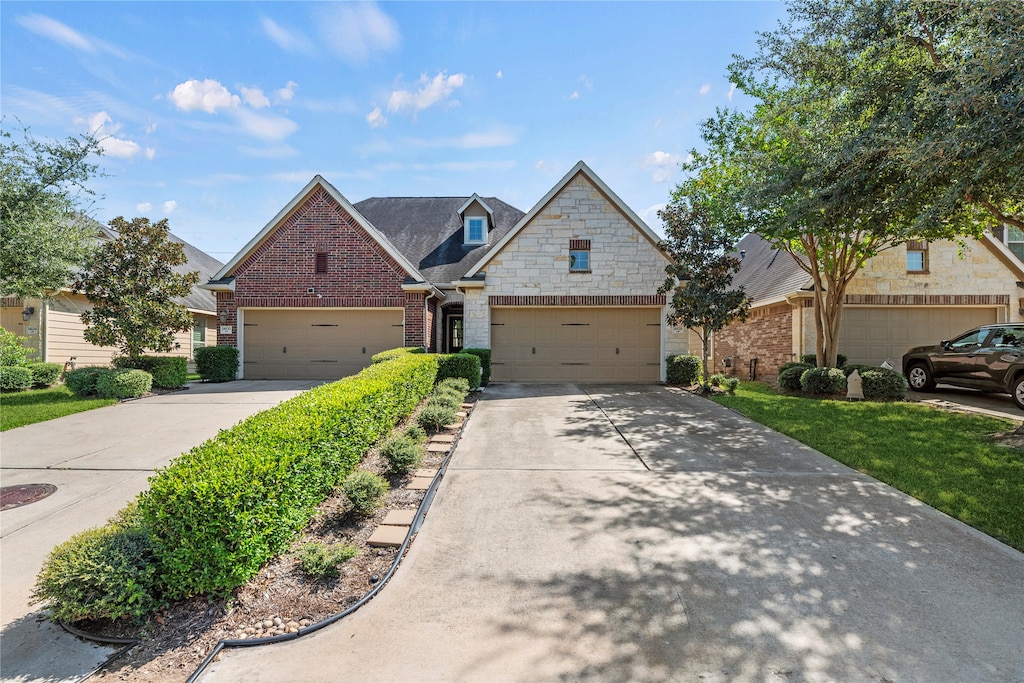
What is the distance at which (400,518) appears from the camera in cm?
447

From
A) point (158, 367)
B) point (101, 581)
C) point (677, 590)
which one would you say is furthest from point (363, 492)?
point (158, 367)

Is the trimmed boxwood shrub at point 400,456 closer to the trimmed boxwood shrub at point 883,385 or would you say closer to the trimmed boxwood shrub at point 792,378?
the trimmed boxwood shrub at point 883,385

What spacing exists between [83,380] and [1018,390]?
20752mm

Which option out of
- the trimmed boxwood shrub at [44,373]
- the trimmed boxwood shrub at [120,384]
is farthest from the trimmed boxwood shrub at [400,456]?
the trimmed boxwood shrub at [44,373]

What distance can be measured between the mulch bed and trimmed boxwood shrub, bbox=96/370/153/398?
10.6 m

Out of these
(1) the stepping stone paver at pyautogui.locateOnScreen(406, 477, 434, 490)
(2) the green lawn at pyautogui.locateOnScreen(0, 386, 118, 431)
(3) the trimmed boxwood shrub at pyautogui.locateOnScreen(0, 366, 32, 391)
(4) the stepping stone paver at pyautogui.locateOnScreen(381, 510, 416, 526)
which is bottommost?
(4) the stepping stone paver at pyautogui.locateOnScreen(381, 510, 416, 526)

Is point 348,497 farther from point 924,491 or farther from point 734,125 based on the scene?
point 734,125

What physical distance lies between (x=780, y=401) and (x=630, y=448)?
20.2ft

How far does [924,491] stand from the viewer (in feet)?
17.3

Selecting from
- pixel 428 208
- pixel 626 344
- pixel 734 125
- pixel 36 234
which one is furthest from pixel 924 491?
pixel 428 208

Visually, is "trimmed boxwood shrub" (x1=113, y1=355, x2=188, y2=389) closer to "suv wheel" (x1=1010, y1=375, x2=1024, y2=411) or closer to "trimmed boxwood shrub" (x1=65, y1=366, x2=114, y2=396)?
"trimmed boxwood shrub" (x1=65, y1=366, x2=114, y2=396)

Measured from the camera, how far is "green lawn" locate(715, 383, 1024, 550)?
4.89m

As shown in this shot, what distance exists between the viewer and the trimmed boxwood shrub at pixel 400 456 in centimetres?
557

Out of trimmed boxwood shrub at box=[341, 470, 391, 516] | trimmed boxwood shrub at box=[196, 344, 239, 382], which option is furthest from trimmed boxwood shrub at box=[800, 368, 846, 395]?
trimmed boxwood shrub at box=[196, 344, 239, 382]
